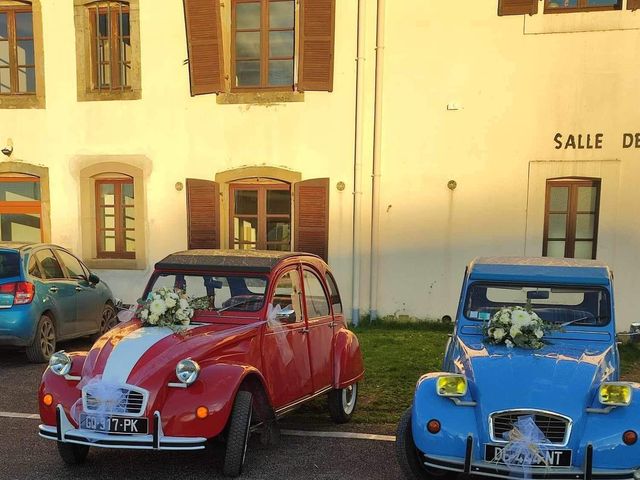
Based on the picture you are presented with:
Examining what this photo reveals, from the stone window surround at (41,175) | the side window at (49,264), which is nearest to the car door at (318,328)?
the side window at (49,264)

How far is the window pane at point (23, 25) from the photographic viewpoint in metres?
→ 10.7

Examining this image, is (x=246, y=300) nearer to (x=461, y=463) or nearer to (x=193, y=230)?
(x=461, y=463)

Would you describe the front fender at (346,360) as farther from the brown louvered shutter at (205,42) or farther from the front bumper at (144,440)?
the brown louvered shutter at (205,42)

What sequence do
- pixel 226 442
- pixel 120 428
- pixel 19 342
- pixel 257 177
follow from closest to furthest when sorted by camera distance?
pixel 120 428 → pixel 226 442 → pixel 19 342 → pixel 257 177

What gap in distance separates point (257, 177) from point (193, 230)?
5.34 feet

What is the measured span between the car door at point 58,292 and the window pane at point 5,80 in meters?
5.28

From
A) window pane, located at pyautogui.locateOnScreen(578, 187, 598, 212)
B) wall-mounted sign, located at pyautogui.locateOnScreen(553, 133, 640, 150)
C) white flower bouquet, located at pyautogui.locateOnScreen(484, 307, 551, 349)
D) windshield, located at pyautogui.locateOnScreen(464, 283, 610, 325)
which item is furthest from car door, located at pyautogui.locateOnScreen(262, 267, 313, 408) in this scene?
window pane, located at pyautogui.locateOnScreen(578, 187, 598, 212)

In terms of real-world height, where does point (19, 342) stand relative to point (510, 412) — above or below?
below

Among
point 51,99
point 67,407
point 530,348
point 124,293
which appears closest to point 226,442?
point 67,407

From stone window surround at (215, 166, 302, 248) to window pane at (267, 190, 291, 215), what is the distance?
264 millimetres

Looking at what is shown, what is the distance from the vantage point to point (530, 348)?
3.81m

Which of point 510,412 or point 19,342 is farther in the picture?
point 19,342

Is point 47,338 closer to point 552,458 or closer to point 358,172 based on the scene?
point 358,172

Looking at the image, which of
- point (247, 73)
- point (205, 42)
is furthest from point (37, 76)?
point (247, 73)
